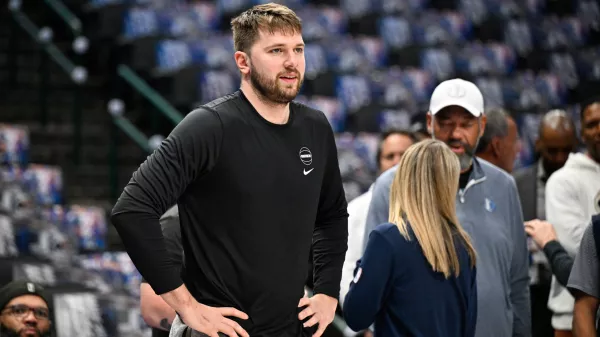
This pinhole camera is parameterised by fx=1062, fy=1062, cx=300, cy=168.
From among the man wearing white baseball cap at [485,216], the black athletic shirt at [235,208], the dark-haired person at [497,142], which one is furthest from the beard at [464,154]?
the black athletic shirt at [235,208]

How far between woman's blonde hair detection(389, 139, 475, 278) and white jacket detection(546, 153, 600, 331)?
1159 mm

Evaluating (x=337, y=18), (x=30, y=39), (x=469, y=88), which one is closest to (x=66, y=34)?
(x=30, y=39)

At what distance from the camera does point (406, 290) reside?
314 centimetres

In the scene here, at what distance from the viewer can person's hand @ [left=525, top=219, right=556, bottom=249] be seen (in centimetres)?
399

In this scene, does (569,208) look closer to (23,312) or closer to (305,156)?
(305,156)

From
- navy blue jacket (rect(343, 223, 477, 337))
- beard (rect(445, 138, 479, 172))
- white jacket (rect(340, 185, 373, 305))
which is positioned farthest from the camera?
white jacket (rect(340, 185, 373, 305))

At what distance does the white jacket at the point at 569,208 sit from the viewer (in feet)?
13.9

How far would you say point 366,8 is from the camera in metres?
11.5

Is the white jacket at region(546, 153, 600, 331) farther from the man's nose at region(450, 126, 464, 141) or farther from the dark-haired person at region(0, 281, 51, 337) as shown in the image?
the dark-haired person at region(0, 281, 51, 337)

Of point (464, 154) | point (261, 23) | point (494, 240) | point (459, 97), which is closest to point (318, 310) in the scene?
point (261, 23)

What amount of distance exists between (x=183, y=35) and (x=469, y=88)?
18.3 feet

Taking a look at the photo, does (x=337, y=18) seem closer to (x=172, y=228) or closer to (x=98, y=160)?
(x=98, y=160)

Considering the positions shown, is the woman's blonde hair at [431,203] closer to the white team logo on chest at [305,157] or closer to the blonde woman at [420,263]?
the blonde woman at [420,263]

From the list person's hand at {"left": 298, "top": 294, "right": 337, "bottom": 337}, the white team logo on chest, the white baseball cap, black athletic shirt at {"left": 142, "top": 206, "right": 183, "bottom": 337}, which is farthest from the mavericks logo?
the white baseball cap
